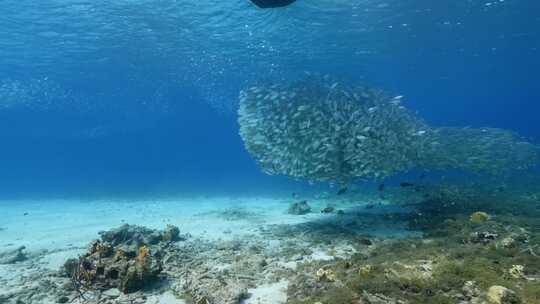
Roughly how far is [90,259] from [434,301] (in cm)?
748

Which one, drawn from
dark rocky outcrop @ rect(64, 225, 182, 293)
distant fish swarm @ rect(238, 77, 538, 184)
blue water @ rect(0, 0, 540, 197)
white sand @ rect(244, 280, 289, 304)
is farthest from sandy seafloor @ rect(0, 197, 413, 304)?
blue water @ rect(0, 0, 540, 197)

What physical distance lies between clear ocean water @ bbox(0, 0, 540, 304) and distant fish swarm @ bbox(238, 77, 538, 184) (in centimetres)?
123

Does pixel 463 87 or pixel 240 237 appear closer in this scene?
pixel 240 237

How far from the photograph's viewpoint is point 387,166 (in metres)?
13.6

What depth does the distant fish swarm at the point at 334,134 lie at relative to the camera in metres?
13.0

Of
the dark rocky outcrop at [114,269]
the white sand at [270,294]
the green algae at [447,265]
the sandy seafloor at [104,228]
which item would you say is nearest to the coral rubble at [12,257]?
the sandy seafloor at [104,228]

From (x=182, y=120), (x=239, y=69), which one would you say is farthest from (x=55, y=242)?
(x=182, y=120)

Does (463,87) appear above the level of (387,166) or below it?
above

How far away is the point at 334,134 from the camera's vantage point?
12898mm

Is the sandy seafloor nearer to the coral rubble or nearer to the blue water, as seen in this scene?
the coral rubble

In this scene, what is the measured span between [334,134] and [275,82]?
4.40 m

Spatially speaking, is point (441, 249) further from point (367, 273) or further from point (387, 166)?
point (387, 166)

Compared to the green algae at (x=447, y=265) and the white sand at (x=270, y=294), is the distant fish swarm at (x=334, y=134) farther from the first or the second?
the white sand at (x=270, y=294)

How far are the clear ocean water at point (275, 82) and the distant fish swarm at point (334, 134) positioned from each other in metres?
1.23
